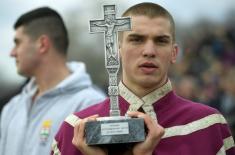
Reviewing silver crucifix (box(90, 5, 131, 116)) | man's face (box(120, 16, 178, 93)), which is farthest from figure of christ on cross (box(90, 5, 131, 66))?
man's face (box(120, 16, 178, 93))

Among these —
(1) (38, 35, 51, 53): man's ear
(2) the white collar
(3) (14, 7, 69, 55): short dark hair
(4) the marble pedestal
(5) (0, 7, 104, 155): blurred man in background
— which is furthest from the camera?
(3) (14, 7, 69, 55): short dark hair

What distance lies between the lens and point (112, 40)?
4430 millimetres

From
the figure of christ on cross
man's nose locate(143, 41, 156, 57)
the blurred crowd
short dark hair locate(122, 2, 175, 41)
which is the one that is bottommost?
the blurred crowd

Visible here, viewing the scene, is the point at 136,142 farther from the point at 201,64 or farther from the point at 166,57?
the point at 201,64

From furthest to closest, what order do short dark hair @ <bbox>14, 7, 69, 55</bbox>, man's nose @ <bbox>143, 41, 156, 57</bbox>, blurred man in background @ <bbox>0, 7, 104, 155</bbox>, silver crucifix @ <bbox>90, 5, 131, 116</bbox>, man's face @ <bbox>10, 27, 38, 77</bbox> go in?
short dark hair @ <bbox>14, 7, 69, 55</bbox> < man's face @ <bbox>10, 27, 38, 77</bbox> < blurred man in background @ <bbox>0, 7, 104, 155</bbox> < man's nose @ <bbox>143, 41, 156, 57</bbox> < silver crucifix @ <bbox>90, 5, 131, 116</bbox>

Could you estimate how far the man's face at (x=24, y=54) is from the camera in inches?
268

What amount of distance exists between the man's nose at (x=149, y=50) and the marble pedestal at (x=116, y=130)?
1.42ft

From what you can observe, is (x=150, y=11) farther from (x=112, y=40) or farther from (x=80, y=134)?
(x=80, y=134)

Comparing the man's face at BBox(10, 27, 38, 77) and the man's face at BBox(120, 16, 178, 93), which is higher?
the man's face at BBox(120, 16, 178, 93)

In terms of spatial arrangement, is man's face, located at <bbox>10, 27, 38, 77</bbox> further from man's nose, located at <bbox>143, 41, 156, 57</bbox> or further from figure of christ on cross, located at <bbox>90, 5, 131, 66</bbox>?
man's nose, located at <bbox>143, 41, 156, 57</bbox>

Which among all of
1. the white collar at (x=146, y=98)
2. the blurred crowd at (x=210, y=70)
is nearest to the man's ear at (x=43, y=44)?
the white collar at (x=146, y=98)

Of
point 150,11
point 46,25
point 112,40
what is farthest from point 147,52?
point 46,25

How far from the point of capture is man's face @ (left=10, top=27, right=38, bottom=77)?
6.82 metres

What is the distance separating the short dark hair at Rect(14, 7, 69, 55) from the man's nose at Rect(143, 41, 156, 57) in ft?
8.50
